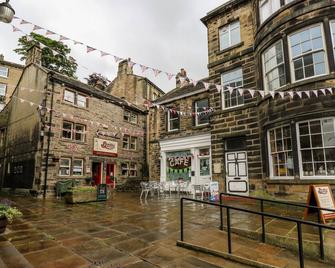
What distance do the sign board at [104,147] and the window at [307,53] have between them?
1389 centimetres

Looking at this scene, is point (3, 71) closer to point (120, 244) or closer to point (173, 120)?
point (173, 120)

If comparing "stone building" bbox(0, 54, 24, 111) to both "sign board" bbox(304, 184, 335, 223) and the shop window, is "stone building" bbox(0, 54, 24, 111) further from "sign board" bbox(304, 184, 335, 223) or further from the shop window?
"sign board" bbox(304, 184, 335, 223)

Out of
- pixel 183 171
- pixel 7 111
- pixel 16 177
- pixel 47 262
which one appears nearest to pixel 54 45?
pixel 7 111

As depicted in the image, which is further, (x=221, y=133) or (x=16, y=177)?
(x=16, y=177)

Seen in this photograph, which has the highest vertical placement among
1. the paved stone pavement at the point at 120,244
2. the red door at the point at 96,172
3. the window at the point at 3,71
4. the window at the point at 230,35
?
the window at the point at 3,71

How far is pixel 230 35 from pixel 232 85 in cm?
274

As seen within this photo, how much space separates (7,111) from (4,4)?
19848mm

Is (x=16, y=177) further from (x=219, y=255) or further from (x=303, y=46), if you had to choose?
(x=303, y=46)

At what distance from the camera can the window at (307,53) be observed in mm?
8203

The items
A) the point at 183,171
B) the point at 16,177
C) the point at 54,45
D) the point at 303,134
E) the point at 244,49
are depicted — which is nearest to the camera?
the point at 303,134

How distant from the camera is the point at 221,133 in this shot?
12.0 metres

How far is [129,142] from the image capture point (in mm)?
21250

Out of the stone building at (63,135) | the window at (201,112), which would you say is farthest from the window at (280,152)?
the stone building at (63,135)

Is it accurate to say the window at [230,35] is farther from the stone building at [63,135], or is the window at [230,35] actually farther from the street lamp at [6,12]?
the stone building at [63,135]
